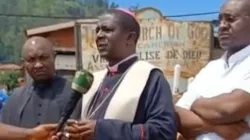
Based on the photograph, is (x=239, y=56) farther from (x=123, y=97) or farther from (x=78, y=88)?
(x=78, y=88)

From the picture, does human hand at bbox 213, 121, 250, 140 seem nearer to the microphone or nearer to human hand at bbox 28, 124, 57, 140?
the microphone

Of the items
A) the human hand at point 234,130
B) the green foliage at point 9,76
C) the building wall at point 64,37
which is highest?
the human hand at point 234,130

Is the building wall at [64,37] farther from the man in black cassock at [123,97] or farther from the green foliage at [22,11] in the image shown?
the green foliage at [22,11]

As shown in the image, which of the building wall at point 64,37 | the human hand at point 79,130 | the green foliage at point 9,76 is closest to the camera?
the human hand at point 79,130

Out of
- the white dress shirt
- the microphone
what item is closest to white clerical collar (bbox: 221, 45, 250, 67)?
the white dress shirt

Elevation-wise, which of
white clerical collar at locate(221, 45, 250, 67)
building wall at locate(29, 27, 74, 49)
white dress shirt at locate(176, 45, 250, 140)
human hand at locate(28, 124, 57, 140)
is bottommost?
building wall at locate(29, 27, 74, 49)

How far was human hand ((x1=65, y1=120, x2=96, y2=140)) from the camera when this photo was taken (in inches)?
131

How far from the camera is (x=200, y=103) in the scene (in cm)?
341

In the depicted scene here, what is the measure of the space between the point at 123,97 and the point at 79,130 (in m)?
0.29

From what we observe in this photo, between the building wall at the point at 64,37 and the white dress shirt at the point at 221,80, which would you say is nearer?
the white dress shirt at the point at 221,80

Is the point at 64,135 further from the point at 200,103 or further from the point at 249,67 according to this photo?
the point at 249,67

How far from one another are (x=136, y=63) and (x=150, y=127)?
1.21 feet

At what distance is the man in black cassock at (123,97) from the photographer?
11.1ft

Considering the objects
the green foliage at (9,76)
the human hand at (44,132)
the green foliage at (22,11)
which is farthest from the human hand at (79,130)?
the green foliage at (22,11)
